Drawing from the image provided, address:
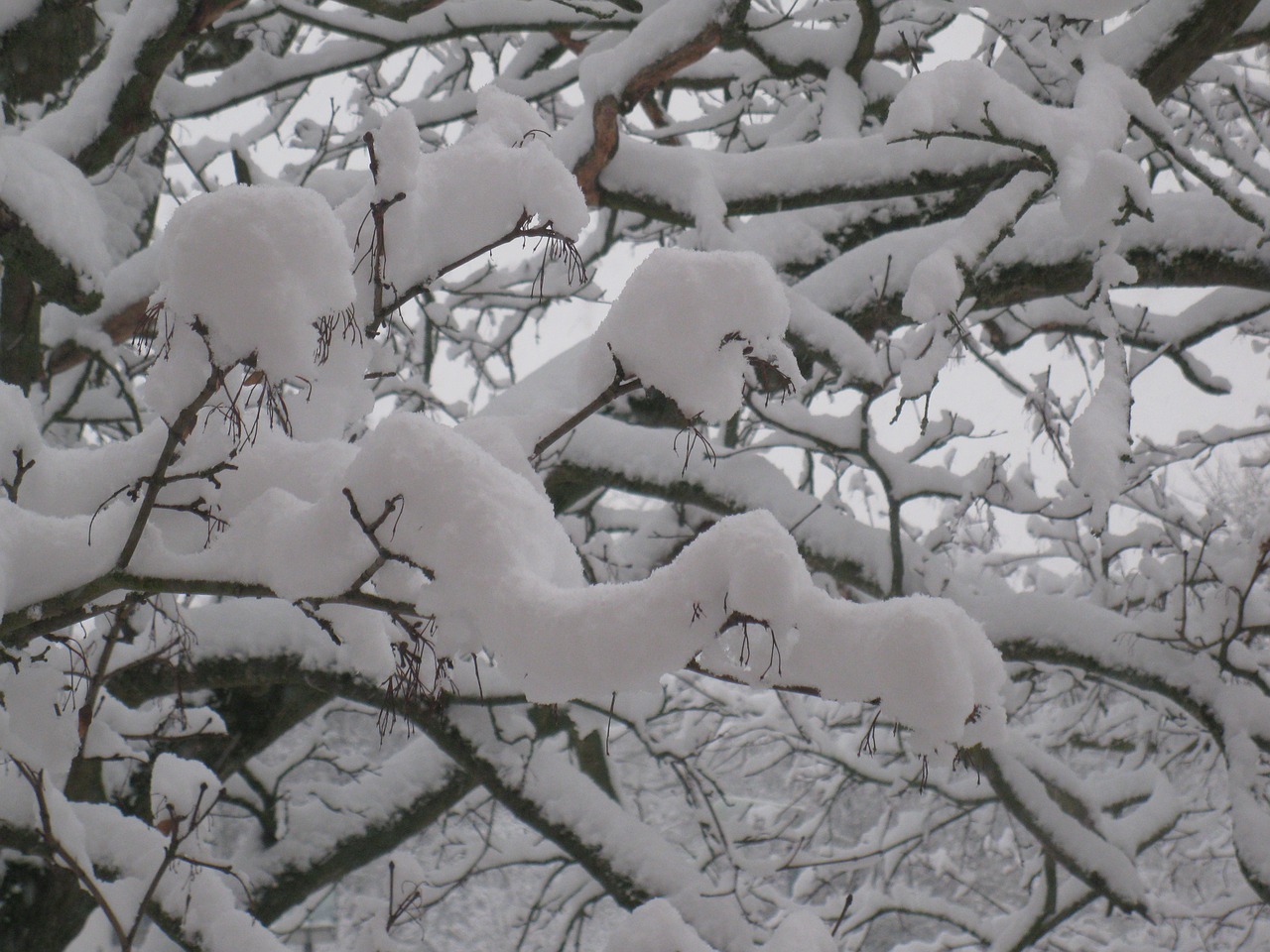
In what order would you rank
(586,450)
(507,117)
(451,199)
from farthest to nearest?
(586,450), (507,117), (451,199)

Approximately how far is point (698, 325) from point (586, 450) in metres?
2.34

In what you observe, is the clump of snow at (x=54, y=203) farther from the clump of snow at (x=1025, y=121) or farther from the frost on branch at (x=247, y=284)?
the clump of snow at (x=1025, y=121)

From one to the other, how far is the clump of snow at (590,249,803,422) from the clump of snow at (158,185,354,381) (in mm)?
365

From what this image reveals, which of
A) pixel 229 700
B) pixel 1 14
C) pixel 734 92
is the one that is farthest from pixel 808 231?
pixel 229 700

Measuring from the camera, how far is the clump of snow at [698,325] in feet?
3.74

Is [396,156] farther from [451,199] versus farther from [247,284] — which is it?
[247,284]

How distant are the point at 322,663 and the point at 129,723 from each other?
727 mm

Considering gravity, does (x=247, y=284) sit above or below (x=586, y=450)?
below

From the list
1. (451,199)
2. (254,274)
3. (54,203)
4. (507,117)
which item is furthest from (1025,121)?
(54,203)

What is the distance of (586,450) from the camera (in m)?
3.46

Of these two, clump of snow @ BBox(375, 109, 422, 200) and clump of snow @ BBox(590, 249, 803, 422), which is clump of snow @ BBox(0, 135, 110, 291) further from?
clump of snow @ BBox(590, 249, 803, 422)

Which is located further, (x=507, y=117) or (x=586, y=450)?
(x=586, y=450)

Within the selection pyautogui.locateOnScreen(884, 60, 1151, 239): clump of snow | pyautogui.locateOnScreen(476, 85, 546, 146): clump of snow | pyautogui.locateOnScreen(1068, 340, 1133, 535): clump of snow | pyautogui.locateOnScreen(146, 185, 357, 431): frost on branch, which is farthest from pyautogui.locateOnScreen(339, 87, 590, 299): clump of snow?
pyautogui.locateOnScreen(1068, 340, 1133, 535): clump of snow

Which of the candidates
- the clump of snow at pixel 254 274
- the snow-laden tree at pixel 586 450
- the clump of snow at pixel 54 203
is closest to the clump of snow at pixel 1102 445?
the snow-laden tree at pixel 586 450
